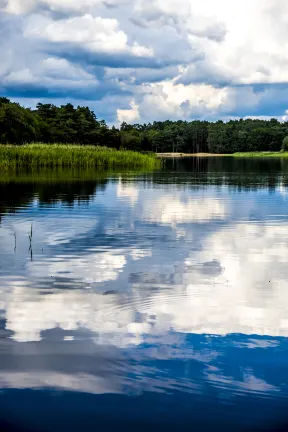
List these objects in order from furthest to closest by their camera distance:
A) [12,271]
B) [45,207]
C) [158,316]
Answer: [45,207] < [12,271] < [158,316]

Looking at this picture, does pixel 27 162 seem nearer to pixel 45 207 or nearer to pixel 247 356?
pixel 45 207

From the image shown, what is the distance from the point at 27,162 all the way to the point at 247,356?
53.6 meters

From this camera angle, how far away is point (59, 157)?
200 feet

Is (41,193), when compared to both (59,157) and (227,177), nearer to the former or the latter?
(227,177)

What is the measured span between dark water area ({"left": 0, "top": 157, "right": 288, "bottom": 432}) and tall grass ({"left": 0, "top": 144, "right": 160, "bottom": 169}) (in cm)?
4069

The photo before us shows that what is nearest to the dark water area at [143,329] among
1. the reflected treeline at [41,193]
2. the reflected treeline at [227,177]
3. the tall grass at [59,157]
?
the reflected treeline at [41,193]

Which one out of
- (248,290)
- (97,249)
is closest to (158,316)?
(248,290)

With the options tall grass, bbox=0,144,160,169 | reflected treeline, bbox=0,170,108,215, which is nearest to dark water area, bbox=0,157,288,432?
reflected treeline, bbox=0,170,108,215

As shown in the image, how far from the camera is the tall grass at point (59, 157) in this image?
57.0 metres

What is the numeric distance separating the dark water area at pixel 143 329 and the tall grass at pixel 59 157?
1602 inches

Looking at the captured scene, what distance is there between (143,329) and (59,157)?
5430 cm

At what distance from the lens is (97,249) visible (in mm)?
14555

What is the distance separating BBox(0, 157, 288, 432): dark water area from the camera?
578 cm

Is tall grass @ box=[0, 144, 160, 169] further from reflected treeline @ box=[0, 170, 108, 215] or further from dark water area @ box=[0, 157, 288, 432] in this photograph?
dark water area @ box=[0, 157, 288, 432]
